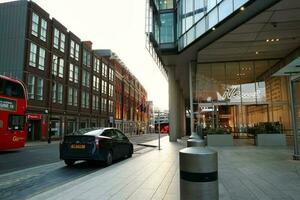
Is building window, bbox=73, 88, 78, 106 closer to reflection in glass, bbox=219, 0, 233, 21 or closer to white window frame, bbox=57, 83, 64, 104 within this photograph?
white window frame, bbox=57, 83, 64, 104

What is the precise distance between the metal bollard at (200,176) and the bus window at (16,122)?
17.1 meters

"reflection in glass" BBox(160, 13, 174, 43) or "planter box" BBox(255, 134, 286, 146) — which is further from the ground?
"reflection in glass" BBox(160, 13, 174, 43)

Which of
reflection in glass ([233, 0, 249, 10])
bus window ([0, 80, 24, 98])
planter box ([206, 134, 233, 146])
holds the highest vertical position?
reflection in glass ([233, 0, 249, 10])

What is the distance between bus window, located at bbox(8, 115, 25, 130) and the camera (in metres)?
18.2

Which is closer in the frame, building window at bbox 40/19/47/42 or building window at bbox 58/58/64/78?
building window at bbox 40/19/47/42

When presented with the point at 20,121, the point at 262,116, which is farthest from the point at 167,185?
the point at 262,116

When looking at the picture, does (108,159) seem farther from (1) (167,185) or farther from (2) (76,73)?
(2) (76,73)

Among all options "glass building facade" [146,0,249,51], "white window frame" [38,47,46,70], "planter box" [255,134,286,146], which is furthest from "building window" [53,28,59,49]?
"planter box" [255,134,286,146]

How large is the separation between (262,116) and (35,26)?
1120 inches

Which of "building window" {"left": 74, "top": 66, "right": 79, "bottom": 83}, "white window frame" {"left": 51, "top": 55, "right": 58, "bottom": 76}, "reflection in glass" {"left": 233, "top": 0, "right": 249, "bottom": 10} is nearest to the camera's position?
"reflection in glass" {"left": 233, "top": 0, "right": 249, "bottom": 10}

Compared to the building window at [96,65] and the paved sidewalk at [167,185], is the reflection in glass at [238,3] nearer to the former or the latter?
the paved sidewalk at [167,185]

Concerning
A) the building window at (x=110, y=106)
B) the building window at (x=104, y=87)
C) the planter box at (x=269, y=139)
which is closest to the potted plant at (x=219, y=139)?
the planter box at (x=269, y=139)

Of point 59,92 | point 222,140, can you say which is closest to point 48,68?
point 59,92

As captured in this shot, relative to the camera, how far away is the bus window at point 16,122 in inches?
715
